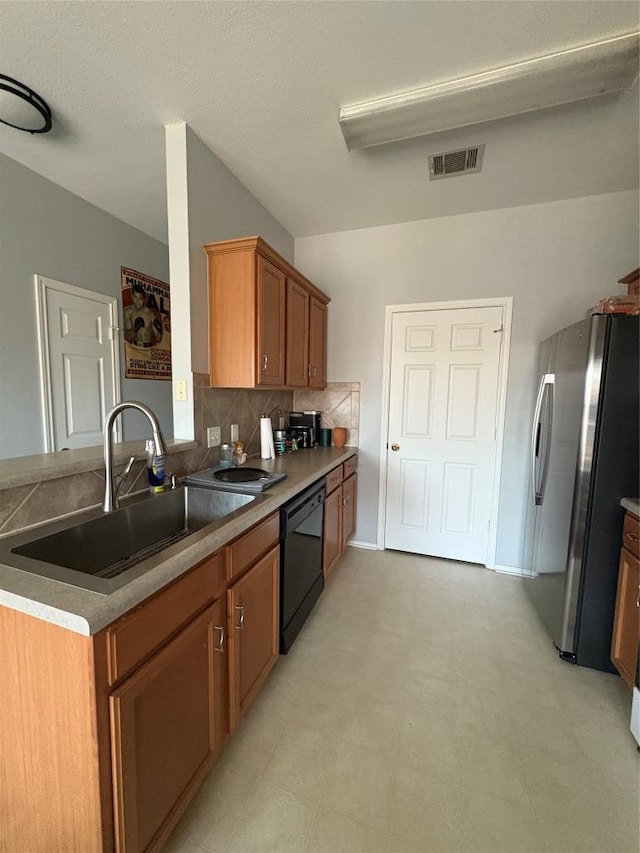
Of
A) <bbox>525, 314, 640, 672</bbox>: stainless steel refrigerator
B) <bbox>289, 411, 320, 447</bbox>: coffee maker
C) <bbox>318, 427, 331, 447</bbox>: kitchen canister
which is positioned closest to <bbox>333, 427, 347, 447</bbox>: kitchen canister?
<bbox>318, 427, 331, 447</bbox>: kitchen canister

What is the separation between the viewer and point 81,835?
84 cm

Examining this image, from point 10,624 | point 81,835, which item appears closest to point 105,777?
point 81,835

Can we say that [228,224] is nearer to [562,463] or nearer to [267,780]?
[562,463]

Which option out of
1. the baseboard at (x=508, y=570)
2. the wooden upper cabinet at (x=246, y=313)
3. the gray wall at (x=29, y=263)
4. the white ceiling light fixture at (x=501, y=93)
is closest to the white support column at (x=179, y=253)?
the wooden upper cabinet at (x=246, y=313)

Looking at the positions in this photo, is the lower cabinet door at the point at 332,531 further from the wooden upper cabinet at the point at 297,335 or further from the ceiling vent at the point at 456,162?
the ceiling vent at the point at 456,162

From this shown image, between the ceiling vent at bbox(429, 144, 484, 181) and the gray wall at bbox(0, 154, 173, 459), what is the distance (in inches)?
100

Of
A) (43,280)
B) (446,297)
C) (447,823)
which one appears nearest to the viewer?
(447,823)

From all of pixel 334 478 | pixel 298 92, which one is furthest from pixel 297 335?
pixel 298 92

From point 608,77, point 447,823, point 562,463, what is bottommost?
point 447,823

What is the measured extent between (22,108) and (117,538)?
207 centimetres

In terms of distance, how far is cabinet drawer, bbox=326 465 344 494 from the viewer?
2378 millimetres

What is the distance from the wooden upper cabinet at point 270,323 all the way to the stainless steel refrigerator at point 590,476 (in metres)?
1.68

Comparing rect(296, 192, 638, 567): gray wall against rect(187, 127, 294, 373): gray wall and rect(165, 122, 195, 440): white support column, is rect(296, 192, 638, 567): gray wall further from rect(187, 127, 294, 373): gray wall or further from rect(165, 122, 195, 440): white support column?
rect(165, 122, 195, 440): white support column

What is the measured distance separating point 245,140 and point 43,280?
167cm
